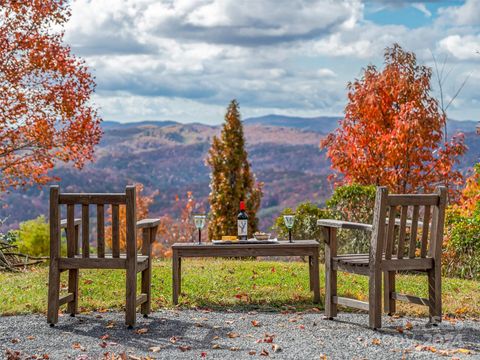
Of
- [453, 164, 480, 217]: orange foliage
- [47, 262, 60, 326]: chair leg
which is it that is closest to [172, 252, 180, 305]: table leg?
[47, 262, 60, 326]: chair leg

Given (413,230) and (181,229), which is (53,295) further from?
(181,229)

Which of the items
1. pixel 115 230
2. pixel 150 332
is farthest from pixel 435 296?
pixel 115 230

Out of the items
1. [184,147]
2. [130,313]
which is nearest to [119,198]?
[130,313]

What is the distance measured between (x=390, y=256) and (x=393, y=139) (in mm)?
9124

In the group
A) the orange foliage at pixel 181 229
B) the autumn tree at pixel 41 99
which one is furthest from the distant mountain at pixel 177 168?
the autumn tree at pixel 41 99

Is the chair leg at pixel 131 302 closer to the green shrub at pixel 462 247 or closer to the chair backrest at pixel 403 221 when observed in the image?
the chair backrest at pixel 403 221

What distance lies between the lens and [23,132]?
572 inches

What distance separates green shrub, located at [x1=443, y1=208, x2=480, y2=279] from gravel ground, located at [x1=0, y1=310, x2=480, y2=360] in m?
4.36

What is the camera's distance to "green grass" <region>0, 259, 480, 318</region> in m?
8.01

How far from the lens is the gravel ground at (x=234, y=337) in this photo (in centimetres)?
584

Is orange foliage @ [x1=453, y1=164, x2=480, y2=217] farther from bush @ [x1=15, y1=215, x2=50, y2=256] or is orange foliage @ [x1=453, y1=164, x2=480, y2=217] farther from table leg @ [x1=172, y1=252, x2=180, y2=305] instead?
bush @ [x1=15, y1=215, x2=50, y2=256]

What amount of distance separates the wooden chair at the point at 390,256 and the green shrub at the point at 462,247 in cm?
415

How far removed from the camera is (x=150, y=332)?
669 centimetres

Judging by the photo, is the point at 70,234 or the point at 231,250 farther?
the point at 231,250
